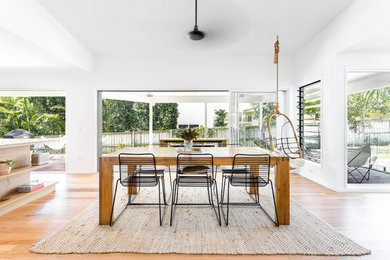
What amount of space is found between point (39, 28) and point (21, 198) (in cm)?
226

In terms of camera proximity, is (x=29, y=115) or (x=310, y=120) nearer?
(x=310, y=120)

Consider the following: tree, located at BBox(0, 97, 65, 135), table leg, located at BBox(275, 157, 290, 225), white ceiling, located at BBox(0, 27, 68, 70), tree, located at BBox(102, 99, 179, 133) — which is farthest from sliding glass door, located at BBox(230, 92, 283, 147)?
tree, located at BBox(0, 97, 65, 135)

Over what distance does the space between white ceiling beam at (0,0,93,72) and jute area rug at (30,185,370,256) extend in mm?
2325

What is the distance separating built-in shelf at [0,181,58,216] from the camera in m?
2.76

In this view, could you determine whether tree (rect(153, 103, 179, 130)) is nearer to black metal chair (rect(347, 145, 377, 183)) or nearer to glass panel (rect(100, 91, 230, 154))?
glass panel (rect(100, 91, 230, 154))

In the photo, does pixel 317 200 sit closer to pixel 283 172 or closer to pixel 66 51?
Answer: pixel 283 172

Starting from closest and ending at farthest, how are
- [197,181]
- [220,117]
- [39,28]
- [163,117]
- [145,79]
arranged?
[197,181], [39,28], [145,79], [220,117], [163,117]

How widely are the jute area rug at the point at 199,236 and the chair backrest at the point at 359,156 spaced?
1.66m

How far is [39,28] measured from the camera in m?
3.18

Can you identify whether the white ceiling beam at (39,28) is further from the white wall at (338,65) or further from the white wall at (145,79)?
the white wall at (338,65)

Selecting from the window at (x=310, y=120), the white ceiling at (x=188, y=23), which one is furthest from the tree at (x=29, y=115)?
the window at (x=310, y=120)

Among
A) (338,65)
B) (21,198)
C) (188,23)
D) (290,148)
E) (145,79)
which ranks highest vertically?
(188,23)

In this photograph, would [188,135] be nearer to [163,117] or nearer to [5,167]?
[5,167]

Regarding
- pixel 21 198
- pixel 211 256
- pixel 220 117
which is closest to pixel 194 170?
pixel 211 256
